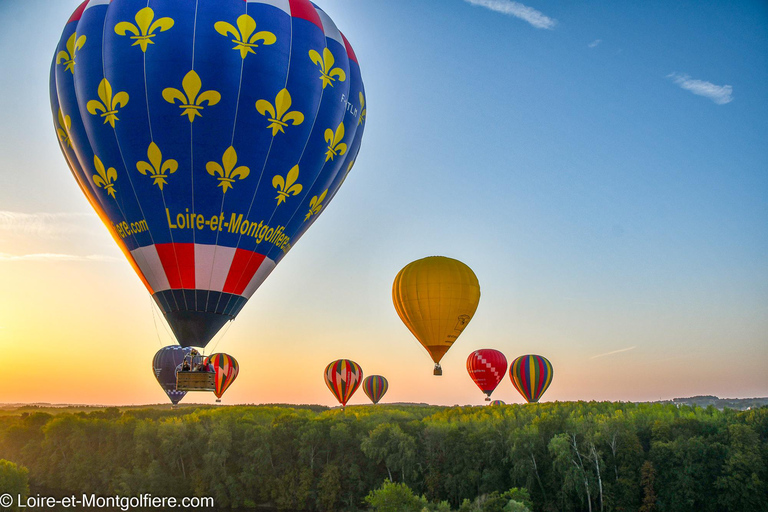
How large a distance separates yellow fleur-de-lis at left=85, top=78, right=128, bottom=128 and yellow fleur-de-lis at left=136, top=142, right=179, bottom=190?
144 centimetres

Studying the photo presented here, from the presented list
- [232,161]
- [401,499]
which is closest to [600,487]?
[401,499]

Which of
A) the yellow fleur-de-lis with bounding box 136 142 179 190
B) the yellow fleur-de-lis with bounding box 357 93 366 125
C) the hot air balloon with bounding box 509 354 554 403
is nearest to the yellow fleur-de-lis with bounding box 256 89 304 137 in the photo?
the yellow fleur-de-lis with bounding box 136 142 179 190

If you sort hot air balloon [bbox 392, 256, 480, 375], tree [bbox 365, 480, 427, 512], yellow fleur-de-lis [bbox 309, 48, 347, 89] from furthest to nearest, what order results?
hot air balloon [bbox 392, 256, 480, 375]
tree [bbox 365, 480, 427, 512]
yellow fleur-de-lis [bbox 309, 48, 347, 89]

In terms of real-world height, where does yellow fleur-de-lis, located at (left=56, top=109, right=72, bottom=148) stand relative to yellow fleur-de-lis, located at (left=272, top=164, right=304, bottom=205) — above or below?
above

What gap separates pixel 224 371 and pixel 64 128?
1678 inches

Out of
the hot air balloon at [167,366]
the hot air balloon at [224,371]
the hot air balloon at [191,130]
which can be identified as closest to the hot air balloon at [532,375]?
the hot air balloon at [224,371]

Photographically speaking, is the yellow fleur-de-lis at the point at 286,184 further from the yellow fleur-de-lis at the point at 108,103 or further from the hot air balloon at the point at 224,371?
the hot air balloon at the point at 224,371

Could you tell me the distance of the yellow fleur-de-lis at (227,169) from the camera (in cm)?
1756

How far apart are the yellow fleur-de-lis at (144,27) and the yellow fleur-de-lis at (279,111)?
361 centimetres

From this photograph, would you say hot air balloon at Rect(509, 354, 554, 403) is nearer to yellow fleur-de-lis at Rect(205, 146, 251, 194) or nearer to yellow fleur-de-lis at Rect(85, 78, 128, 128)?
yellow fleur-de-lis at Rect(205, 146, 251, 194)

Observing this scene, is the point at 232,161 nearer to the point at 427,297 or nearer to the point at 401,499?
the point at 401,499

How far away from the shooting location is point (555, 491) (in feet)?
117

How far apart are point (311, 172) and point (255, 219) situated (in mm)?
2591

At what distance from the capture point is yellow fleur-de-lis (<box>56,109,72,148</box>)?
730 inches
